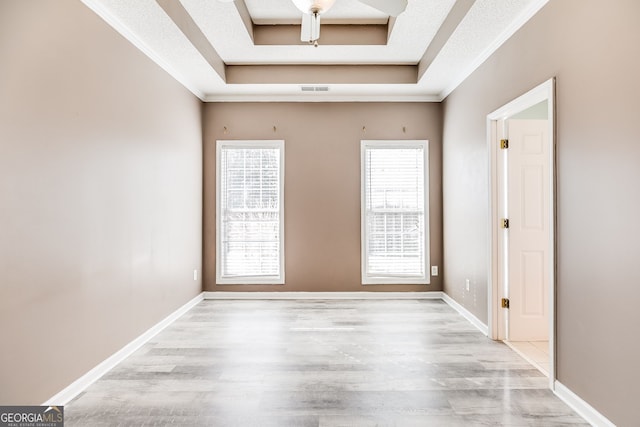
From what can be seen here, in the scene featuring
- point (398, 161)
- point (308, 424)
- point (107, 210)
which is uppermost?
point (398, 161)

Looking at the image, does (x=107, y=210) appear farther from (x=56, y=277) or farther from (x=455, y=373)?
(x=455, y=373)

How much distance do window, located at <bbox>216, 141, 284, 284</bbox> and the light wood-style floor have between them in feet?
3.85

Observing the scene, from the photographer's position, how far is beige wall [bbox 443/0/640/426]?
1967 mm

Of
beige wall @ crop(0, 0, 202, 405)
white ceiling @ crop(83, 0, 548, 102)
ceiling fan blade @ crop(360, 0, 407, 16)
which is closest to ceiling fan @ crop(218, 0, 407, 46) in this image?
ceiling fan blade @ crop(360, 0, 407, 16)

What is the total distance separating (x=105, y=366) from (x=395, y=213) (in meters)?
3.74

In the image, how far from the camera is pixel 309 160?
5.31 m

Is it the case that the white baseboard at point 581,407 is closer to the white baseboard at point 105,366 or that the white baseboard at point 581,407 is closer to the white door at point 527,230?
the white door at point 527,230

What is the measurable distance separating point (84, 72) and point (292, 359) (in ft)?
8.58

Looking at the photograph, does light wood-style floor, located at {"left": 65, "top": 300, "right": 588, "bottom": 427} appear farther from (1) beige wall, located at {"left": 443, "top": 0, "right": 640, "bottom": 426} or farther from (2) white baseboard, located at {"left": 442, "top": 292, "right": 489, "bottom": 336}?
(1) beige wall, located at {"left": 443, "top": 0, "right": 640, "bottom": 426}

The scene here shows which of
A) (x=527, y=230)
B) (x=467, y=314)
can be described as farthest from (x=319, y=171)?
(x=527, y=230)

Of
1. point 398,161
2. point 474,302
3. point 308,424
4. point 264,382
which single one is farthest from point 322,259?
point 308,424

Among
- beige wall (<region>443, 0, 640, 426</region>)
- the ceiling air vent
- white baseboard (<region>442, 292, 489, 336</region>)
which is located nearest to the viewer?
beige wall (<region>443, 0, 640, 426</region>)

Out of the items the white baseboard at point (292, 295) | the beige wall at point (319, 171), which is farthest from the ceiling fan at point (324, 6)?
the white baseboard at point (292, 295)

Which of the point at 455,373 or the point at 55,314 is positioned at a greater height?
the point at 55,314
